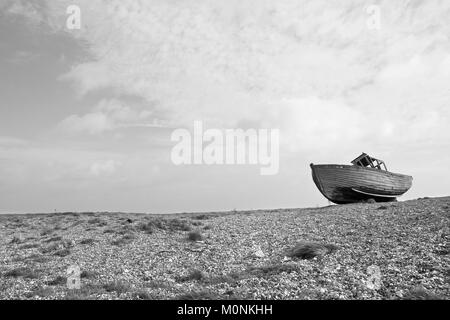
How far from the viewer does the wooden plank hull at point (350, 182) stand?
164 ft

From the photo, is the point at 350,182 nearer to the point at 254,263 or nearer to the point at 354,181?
the point at 354,181

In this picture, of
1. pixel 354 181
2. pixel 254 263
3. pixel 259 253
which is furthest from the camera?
pixel 354 181

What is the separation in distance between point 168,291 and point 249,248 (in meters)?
8.43

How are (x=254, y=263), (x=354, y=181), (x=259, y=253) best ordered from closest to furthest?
(x=254, y=263) → (x=259, y=253) → (x=354, y=181)

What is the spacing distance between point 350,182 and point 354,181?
1.86 feet

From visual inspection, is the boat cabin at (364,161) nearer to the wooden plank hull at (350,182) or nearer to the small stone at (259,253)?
the wooden plank hull at (350,182)

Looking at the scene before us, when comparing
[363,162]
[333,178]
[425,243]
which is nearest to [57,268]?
[425,243]

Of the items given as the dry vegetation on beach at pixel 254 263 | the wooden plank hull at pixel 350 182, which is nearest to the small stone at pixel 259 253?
the dry vegetation on beach at pixel 254 263

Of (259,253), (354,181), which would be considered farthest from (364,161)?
(259,253)

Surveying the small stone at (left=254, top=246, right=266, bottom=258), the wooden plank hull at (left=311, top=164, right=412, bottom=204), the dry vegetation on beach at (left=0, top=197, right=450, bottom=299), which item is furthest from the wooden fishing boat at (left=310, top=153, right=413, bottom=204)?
the small stone at (left=254, top=246, right=266, bottom=258)

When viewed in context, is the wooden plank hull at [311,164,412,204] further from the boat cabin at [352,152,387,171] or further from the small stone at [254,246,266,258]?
the small stone at [254,246,266,258]

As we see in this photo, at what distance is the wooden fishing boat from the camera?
50031mm

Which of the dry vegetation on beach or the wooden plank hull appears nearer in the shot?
the dry vegetation on beach

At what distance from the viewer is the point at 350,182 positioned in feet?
164
